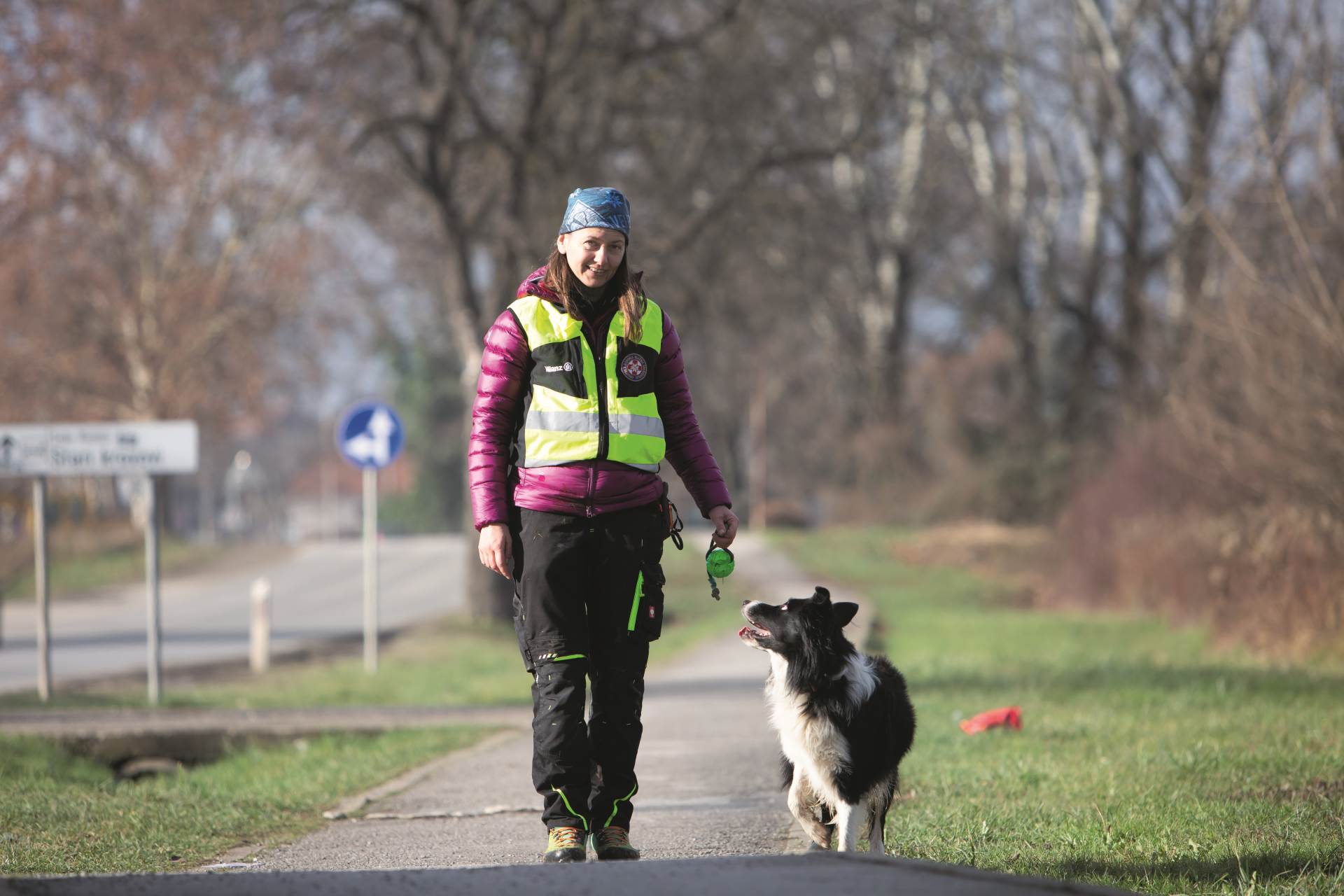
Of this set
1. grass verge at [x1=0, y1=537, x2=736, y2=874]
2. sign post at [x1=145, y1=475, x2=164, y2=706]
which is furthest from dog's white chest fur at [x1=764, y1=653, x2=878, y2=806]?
sign post at [x1=145, y1=475, x2=164, y2=706]

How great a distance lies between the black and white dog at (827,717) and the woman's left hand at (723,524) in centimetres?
25

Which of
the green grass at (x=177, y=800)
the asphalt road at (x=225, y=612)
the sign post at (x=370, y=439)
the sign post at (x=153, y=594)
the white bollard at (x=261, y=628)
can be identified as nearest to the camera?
the green grass at (x=177, y=800)

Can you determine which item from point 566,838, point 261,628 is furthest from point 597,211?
point 261,628

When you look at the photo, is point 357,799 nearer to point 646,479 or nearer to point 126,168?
point 646,479

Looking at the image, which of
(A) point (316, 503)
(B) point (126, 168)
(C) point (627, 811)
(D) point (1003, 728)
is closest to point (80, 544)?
(B) point (126, 168)

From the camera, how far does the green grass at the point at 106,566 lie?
3259 cm

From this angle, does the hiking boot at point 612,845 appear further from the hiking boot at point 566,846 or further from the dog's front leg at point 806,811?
the dog's front leg at point 806,811

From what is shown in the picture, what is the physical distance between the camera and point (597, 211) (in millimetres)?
5801

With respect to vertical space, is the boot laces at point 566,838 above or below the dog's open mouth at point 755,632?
below

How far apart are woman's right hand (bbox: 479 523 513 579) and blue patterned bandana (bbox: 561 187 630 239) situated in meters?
1.09

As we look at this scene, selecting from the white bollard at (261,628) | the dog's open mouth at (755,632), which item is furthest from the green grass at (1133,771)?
the white bollard at (261,628)

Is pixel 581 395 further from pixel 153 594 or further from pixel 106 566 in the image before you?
pixel 106 566

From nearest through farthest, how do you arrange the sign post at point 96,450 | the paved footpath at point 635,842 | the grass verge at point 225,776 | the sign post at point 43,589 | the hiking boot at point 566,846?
the paved footpath at point 635,842
the hiking boot at point 566,846
the grass verge at point 225,776
the sign post at point 96,450
the sign post at point 43,589

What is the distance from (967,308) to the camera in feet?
171
